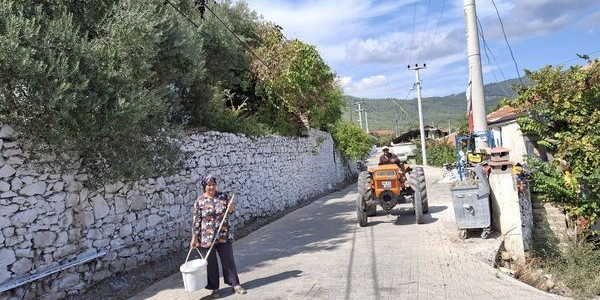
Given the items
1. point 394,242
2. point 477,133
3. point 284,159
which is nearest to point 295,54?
point 284,159

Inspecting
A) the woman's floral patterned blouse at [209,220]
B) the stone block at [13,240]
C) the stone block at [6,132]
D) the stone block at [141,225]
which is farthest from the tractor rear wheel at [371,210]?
the stone block at [6,132]

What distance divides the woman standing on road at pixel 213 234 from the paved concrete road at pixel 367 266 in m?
0.24

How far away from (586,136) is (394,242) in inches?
186

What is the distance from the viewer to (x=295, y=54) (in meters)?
18.2

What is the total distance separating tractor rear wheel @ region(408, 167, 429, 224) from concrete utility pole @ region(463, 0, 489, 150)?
2831 mm

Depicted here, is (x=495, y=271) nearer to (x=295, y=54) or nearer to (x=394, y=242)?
(x=394, y=242)

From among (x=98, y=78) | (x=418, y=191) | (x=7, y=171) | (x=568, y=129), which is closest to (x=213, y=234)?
(x=98, y=78)

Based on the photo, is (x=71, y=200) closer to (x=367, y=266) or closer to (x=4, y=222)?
(x=4, y=222)

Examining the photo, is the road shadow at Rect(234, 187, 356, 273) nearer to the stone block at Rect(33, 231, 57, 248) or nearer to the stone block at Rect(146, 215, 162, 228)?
the stone block at Rect(146, 215, 162, 228)

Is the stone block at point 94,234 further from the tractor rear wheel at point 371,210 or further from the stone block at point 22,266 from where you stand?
the tractor rear wheel at point 371,210

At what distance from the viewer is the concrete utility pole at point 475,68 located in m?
13.4

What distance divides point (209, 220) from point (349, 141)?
2738cm

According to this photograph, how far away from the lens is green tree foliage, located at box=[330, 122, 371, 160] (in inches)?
1265

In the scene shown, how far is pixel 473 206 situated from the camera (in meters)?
8.83
